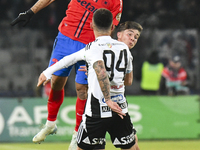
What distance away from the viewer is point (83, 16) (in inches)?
200

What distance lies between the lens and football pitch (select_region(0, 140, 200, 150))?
8195 mm

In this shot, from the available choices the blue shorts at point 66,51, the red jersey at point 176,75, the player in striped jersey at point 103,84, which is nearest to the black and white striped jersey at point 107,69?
the player in striped jersey at point 103,84

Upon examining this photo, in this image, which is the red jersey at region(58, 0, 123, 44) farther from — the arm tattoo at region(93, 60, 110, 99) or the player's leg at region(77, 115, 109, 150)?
the player's leg at region(77, 115, 109, 150)

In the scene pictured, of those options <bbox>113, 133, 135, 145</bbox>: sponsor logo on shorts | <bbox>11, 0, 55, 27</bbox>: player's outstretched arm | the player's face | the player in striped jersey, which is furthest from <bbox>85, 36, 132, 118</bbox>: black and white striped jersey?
<bbox>11, 0, 55, 27</bbox>: player's outstretched arm

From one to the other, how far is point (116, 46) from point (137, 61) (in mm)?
8236

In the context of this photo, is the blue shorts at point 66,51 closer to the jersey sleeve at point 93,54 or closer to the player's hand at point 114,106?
the jersey sleeve at point 93,54

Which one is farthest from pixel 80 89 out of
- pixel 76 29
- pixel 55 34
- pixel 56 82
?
pixel 55 34

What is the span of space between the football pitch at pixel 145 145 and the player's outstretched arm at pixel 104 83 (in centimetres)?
411

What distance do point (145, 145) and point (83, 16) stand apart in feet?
13.8

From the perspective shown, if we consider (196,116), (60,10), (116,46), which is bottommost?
(196,116)

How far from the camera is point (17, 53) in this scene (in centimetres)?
1249

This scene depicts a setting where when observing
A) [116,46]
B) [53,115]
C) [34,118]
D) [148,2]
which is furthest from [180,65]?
[116,46]

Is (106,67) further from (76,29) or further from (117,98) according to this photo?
(76,29)

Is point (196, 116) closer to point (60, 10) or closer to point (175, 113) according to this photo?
point (175, 113)
